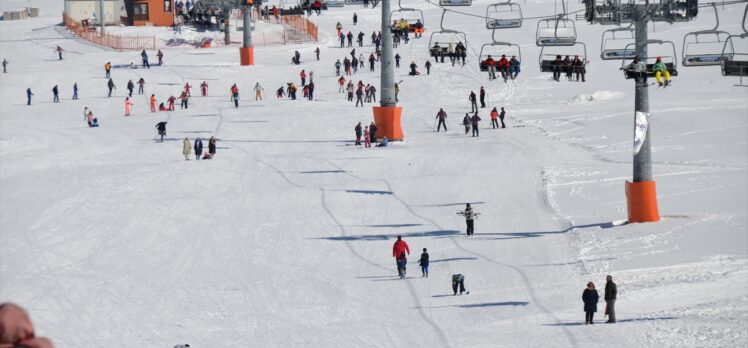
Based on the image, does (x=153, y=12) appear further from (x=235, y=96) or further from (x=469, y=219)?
(x=469, y=219)

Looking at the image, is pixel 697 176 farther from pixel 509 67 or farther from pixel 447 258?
pixel 447 258

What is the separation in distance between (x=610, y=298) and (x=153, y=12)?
60.0 m

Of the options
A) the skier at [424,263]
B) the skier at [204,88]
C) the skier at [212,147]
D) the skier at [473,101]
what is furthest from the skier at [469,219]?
the skier at [204,88]

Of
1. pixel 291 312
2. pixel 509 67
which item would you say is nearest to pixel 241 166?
pixel 509 67

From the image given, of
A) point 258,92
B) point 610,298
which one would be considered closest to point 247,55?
point 258,92

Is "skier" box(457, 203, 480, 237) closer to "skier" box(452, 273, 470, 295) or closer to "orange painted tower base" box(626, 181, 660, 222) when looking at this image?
"orange painted tower base" box(626, 181, 660, 222)

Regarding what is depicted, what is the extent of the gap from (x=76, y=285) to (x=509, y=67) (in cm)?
1343

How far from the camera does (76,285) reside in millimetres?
24094

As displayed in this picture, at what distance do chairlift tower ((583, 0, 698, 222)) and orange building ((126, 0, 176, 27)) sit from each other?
5132cm

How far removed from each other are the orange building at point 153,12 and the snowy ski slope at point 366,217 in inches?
693

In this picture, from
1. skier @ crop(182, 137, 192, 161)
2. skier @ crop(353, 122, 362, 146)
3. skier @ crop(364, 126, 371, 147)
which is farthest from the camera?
skier @ crop(364, 126, 371, 147)

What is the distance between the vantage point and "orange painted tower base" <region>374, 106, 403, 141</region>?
139ft

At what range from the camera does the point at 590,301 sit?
1866 cm

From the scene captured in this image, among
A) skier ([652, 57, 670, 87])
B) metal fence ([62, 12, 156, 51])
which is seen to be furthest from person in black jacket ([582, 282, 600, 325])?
metal fence ([62, 12, 156, 51])
